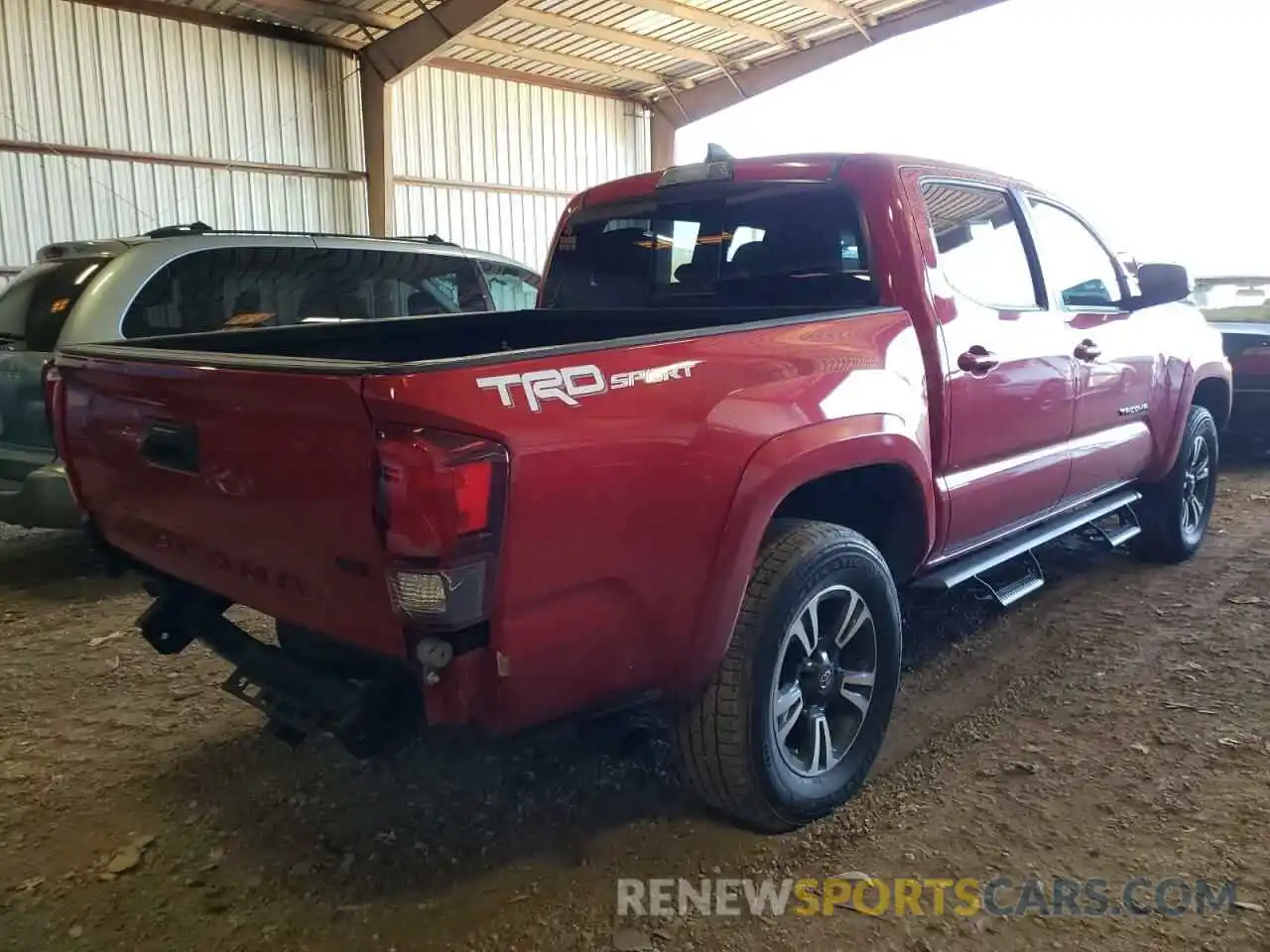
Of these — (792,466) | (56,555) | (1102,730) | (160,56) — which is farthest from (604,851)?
(160,56)

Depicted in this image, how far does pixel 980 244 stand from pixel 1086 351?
0.84 meters

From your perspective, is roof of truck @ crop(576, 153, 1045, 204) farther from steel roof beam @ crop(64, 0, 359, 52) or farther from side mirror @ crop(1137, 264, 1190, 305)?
steel roof beam @ crop(64, 0, 359, 52)

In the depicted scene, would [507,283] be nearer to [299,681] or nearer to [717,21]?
[299,681]

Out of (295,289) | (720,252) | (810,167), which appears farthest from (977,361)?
(295,289)

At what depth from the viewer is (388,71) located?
1183 centimetres

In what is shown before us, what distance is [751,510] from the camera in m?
2.40

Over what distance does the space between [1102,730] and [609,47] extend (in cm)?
1252

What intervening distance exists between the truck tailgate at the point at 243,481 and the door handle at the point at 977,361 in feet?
7.05

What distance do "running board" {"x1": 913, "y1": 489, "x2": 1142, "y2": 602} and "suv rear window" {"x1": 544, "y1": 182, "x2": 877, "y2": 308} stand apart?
1.01 metres

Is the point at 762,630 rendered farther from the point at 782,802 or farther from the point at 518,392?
the point at 518,392

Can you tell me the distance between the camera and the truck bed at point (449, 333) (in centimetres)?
330

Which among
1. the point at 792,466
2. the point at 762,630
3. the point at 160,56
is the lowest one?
the point at 762,630

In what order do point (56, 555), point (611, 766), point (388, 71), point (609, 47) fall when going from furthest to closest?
point (609, 47)
point (388, 71)
point (56, 555)
point (611, 766)

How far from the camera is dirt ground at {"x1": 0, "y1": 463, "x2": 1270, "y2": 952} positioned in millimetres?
2336
